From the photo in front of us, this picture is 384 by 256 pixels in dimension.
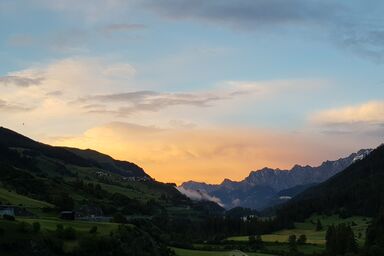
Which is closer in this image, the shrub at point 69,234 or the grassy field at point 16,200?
the shrub at point 69,234

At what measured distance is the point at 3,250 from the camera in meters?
105

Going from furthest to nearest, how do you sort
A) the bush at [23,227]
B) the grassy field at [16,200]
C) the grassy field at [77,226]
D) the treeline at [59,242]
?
the grassy field at [16,200] < the grassy field at [77,226] < the bush at [23,227] < the treeline at [59,242]

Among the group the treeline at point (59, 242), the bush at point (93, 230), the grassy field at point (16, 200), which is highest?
the grassy field at point (16, 200)

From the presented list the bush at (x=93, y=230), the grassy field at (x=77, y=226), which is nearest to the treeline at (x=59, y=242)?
the bush at (x=93, y=230)

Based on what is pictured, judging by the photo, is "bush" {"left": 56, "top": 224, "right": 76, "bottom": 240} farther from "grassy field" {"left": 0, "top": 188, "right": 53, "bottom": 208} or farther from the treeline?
"grassy field" {"left": 0, "top": 188, "right": 53, "bottom": 208}

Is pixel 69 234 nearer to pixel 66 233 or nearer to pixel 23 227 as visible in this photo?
pixel 66 233

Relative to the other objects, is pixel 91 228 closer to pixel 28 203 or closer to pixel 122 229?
pixel 122 229

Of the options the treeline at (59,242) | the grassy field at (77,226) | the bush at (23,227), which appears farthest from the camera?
Result: the grassy field at (77,226)

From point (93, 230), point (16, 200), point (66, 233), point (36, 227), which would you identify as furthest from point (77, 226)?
point (16, 200)

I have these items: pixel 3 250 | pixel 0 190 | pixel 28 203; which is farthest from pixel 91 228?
pixel 0 190

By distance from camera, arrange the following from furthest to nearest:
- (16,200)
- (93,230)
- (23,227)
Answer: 1. (16,200)
2. (93,230)
3. (23,227)

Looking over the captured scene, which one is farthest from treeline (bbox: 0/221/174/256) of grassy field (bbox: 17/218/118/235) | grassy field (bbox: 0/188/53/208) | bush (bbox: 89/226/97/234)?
grassy field (bbox: 0/188/53/208)

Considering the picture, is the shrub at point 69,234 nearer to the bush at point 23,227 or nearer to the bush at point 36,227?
the bush at point 36,227

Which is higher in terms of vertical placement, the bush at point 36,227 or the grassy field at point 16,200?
the grassy field at point 16,200
